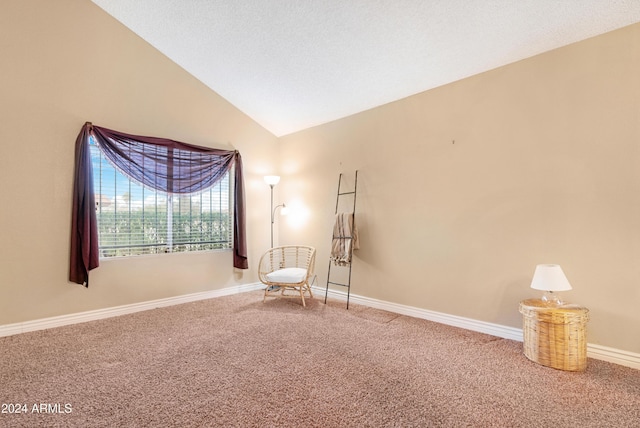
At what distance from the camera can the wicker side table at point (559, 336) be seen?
2213 millimetres

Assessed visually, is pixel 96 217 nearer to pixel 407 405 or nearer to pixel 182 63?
pixel 182 63

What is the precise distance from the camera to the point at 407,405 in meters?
1.81

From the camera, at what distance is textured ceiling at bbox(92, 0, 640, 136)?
2.38 meters

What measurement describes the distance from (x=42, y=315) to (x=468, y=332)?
4.20 metres

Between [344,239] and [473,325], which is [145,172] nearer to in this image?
[344,239]

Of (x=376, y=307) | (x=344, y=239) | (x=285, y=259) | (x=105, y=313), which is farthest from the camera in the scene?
(x=285, y=259)

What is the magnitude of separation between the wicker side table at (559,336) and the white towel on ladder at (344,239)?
1.96 m

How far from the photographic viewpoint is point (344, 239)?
12.9ft

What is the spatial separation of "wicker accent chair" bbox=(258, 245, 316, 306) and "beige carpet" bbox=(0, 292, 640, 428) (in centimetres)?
83

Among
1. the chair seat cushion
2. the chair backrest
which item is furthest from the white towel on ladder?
the chair backrest

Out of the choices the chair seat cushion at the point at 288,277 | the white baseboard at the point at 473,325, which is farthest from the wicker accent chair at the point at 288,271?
the white baseboard at the point at 473,325

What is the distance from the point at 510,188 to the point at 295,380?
96.8 inches

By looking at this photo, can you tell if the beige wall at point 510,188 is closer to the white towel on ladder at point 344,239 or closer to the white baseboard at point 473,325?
the white baseboard at point 473,325

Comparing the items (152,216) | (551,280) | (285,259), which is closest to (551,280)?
(551,280)
